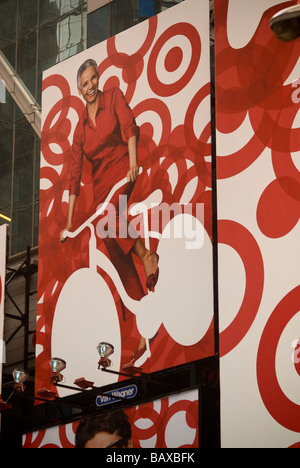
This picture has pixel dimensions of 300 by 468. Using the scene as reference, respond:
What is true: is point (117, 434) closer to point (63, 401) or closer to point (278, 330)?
point (63, 401)

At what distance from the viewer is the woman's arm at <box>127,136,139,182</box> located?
69.3 feet

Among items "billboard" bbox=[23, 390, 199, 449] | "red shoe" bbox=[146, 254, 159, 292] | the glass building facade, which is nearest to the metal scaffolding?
the glass building facade

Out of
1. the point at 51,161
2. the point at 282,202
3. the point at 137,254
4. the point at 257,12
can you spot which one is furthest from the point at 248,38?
the point at 51,161

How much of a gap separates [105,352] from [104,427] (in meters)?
1.86

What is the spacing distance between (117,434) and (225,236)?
505cm

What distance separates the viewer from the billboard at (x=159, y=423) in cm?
1862

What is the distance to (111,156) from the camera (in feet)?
72.2

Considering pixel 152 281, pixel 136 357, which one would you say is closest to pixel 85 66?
pixel 152 281

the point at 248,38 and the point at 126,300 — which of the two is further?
the point at 126,300

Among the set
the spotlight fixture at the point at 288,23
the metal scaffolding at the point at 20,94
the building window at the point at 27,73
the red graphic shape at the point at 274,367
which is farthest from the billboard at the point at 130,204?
the spotlight fixture at the point at 288,23

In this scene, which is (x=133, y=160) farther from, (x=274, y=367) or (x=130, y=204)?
(x=274, y=367)

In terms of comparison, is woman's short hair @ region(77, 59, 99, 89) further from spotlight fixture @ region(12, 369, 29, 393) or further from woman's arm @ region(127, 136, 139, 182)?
spotlight fixture @ region(12, 369, 29, 393)

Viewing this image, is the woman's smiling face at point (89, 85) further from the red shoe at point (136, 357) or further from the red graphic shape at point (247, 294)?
the red graphic shape at point (247, 294)
